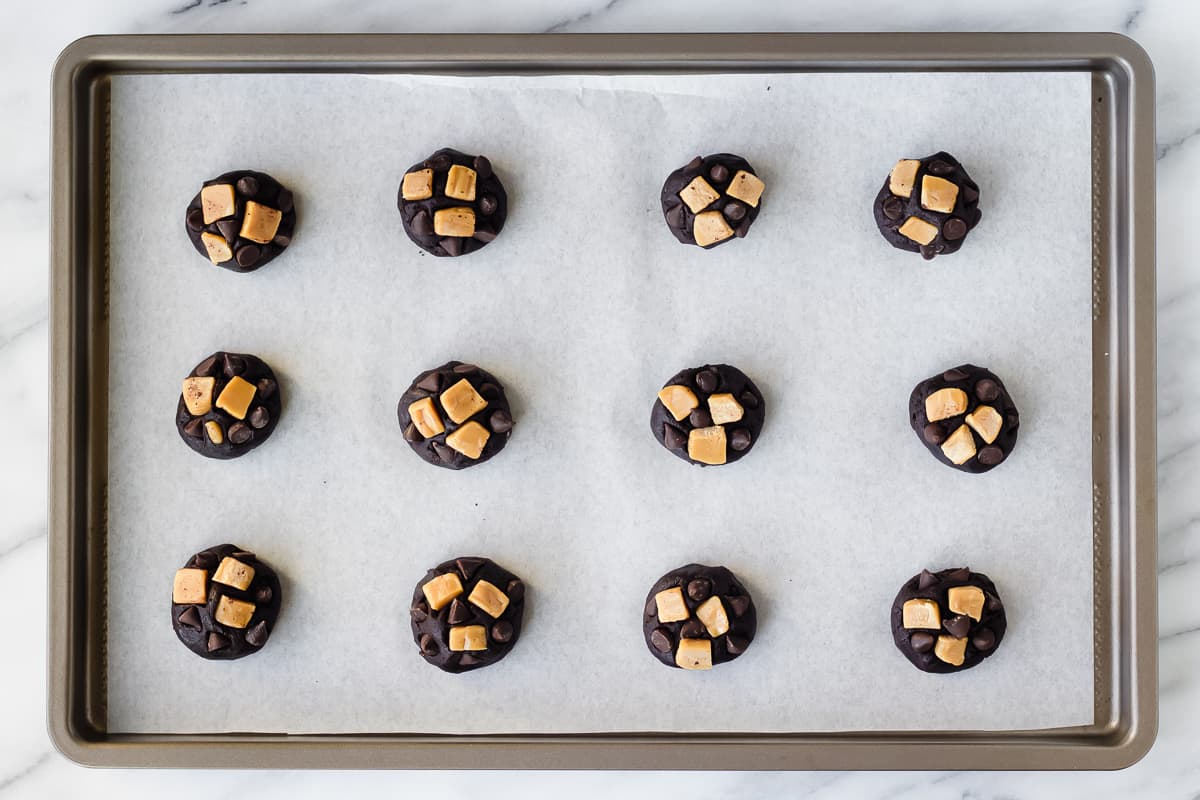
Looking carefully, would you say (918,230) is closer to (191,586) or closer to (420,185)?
(420,185)

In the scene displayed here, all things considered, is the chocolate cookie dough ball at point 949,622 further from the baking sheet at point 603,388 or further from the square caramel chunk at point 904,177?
the square caramel chunk at point 904,177

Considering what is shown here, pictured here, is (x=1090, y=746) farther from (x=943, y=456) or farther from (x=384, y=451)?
(x=384, y=451)

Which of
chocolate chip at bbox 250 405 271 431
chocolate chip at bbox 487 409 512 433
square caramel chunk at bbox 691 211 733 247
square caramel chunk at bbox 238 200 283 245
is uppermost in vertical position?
square caramel chunk at bbox 691 211 733 247

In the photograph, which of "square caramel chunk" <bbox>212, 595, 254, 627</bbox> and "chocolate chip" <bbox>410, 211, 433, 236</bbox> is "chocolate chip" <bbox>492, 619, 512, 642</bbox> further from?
"chocolate chip" <bbox>410, 211, 433, 236</bbox>

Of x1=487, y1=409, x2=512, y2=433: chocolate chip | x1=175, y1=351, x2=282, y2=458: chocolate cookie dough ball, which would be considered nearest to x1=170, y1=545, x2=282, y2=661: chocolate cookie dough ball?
x1=175, y1=351, x2=282, y2=458: chocolate cookie dough ball

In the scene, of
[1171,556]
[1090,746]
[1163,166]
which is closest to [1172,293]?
[1163,166]

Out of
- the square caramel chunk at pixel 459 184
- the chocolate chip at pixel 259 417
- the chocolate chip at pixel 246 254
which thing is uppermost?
the square caramel chunk at pixel 459 184

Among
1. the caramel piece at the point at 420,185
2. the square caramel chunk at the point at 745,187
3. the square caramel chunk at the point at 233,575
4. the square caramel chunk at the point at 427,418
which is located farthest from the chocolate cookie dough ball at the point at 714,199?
the square caramel chunk at the point at 233,575

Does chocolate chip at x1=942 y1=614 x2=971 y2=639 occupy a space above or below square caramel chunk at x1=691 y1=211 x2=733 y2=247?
below
